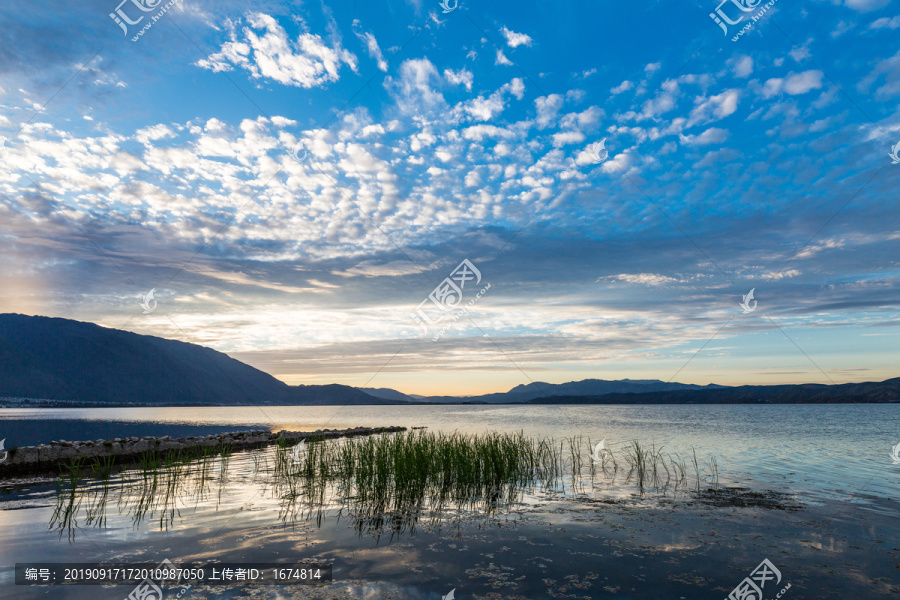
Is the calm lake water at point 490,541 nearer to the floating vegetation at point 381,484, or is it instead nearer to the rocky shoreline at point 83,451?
the floating vegetation at point 381,484

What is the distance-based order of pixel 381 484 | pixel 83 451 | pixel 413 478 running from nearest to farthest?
1. pixel 381 484
2. pixel 413 478
3. pixel 83 451

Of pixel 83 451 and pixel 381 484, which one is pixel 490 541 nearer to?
pixel 381 484

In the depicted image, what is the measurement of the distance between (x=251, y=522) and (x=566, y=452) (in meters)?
22.1

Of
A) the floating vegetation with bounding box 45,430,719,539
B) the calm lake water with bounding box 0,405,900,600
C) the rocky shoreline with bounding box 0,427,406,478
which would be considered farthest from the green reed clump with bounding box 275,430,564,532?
the rocky shoreline with bounding box 0,427,406,478

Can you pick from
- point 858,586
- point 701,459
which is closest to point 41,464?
point 858,586

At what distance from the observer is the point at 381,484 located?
1479 centimetres

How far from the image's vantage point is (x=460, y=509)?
13555mm

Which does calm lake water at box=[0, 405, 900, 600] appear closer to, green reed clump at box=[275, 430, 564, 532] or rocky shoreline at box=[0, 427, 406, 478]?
green reed clump at box=[275, 430, 564, 532]

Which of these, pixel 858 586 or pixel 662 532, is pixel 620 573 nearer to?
pixel 662 532

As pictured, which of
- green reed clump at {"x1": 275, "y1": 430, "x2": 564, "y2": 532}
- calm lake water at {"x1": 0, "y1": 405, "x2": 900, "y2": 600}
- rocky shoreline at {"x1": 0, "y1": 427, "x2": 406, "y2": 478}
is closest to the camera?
calm lake water at {"x1": 0, "y1": 405, "x2": 900, "y2": 600}

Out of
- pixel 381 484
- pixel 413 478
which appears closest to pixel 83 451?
pixel 381 484

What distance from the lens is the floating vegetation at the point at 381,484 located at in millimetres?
12531

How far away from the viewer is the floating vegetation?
12.5 meters

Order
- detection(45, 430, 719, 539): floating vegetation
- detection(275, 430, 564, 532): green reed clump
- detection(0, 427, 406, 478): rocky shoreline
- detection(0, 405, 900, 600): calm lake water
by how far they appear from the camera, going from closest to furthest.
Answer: detection(0, 405, 900, 600): calm lake water
detection(45, 430, 719, 539): floating vegetation
detection(275, 430, 564, 532): green reed clump
detection(0, 427, 406, 478): rocky shoreline
